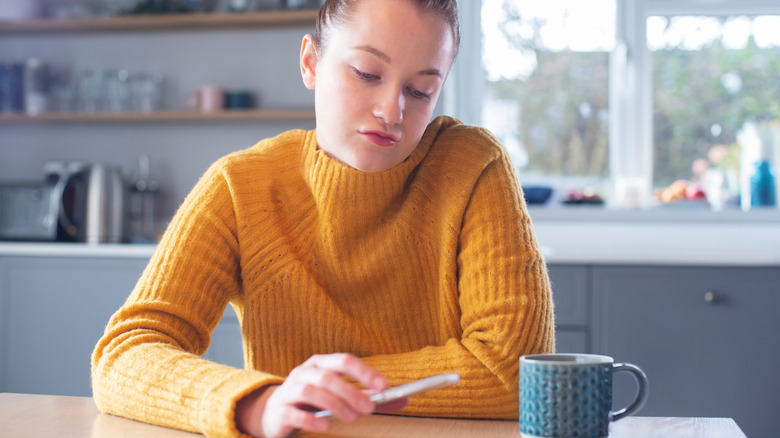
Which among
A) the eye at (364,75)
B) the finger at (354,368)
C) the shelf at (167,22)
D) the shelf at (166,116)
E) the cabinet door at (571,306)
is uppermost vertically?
the shelf at (167,22)

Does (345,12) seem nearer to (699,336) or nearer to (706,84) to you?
(699,336)

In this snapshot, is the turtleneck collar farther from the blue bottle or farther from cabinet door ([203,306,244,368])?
the blue bottle

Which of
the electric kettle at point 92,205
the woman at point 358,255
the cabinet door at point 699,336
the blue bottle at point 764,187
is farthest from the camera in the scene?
the blue bottle at point 764,187

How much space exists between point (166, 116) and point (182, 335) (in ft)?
7.63

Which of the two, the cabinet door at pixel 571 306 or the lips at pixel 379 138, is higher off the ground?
the lips at pixel 379 138

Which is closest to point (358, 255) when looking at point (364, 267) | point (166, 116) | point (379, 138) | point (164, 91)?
point (364, 267)

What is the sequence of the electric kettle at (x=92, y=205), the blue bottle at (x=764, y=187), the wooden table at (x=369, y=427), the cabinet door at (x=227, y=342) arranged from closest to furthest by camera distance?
the wooden table at (x=369, y=427) < the cabinet door at (x=227, y=342) < the electric kettle at (x=92, y=205) < the blue bottle at (x=764, y=187)

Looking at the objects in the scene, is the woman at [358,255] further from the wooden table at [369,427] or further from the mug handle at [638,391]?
the mug handle at [638,391]

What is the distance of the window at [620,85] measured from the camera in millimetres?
3125

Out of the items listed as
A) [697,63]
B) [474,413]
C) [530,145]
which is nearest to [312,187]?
[474,413]

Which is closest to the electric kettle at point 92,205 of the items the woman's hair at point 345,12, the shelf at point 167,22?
the shelf at point 167,22

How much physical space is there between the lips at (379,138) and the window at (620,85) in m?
2.33

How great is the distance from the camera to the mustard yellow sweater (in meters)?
0.95

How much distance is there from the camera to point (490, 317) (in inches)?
38.3
